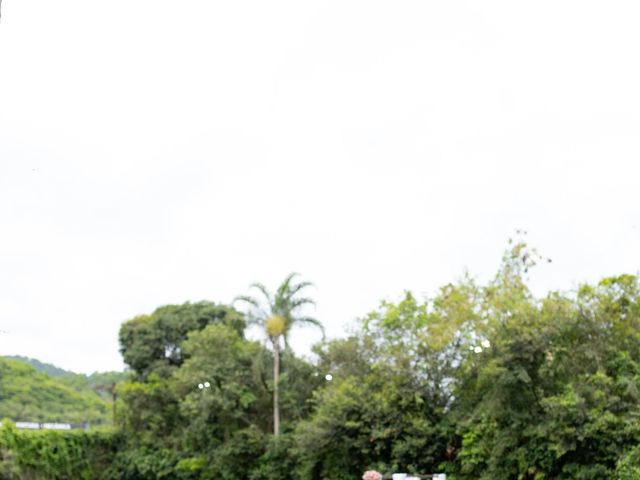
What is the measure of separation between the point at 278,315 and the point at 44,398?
20226mm

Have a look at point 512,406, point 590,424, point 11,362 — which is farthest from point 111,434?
point 590,424

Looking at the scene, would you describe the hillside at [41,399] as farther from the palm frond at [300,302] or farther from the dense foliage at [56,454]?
the palm frond at [300,302]

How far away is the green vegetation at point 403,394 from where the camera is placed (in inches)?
607

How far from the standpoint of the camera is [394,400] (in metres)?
19.9

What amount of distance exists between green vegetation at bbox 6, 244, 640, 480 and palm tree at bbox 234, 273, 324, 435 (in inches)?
3.2

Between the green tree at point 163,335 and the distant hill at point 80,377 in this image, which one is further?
the distant hill at point 80,377

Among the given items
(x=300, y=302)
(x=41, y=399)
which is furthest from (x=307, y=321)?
(x=41, y=399)

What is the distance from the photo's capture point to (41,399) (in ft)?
128

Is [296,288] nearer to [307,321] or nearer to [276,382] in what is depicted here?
[307,321]

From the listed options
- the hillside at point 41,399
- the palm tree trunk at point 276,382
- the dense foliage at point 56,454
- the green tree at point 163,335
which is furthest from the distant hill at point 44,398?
the palm tree trunk at point 276,382

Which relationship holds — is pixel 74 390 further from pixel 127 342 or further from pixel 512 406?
pixel 512 406

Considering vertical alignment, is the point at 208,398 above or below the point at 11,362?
below

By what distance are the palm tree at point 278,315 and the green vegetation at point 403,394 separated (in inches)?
3.2

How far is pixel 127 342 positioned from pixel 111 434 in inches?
141
